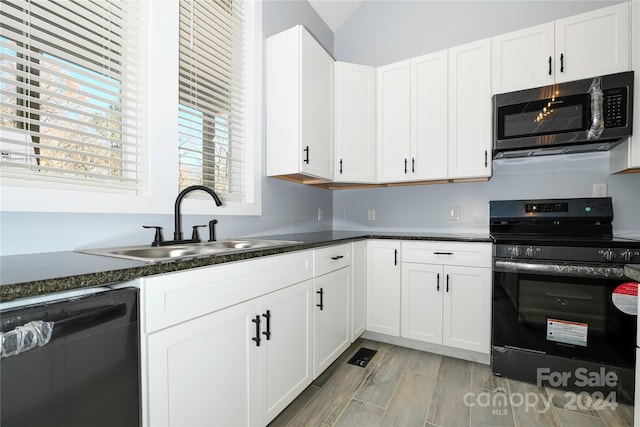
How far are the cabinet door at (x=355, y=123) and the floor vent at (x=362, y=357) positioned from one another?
1.43 m

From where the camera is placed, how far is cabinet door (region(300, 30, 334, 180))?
2.16 meters

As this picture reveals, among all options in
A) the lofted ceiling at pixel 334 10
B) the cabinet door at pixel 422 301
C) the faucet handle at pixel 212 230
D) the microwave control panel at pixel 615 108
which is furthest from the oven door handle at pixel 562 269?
the lofted ceiling at pixel 334 10

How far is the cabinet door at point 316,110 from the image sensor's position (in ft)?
7.09

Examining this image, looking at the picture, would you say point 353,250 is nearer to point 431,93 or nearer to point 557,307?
point 557,307

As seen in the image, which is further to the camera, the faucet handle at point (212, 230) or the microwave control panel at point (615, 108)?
the microwave control panel at point (615, 108)

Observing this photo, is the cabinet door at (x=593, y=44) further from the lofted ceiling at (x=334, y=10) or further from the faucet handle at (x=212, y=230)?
the faucet handle at (x=212, y=230)

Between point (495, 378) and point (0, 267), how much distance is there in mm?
2528

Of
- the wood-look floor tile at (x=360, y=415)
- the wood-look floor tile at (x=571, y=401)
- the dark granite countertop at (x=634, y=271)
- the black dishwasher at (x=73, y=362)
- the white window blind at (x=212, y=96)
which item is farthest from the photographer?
the white window blind at (x=212, y=96)

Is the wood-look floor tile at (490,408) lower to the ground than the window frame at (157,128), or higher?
lower

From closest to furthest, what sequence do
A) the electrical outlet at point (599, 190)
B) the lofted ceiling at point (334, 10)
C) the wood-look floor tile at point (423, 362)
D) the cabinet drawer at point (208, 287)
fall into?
the cabinet drawer at point (208, 287) < the wood-look floor tile at point (423, 362) < the electrical outlet at point (599, 190) < the lofted ceiling at point (334, 10)

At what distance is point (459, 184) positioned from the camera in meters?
2.68

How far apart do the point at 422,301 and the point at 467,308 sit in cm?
31

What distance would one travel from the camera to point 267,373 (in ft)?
4.47

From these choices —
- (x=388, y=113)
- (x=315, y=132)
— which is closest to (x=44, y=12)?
(x=315, y=132)
